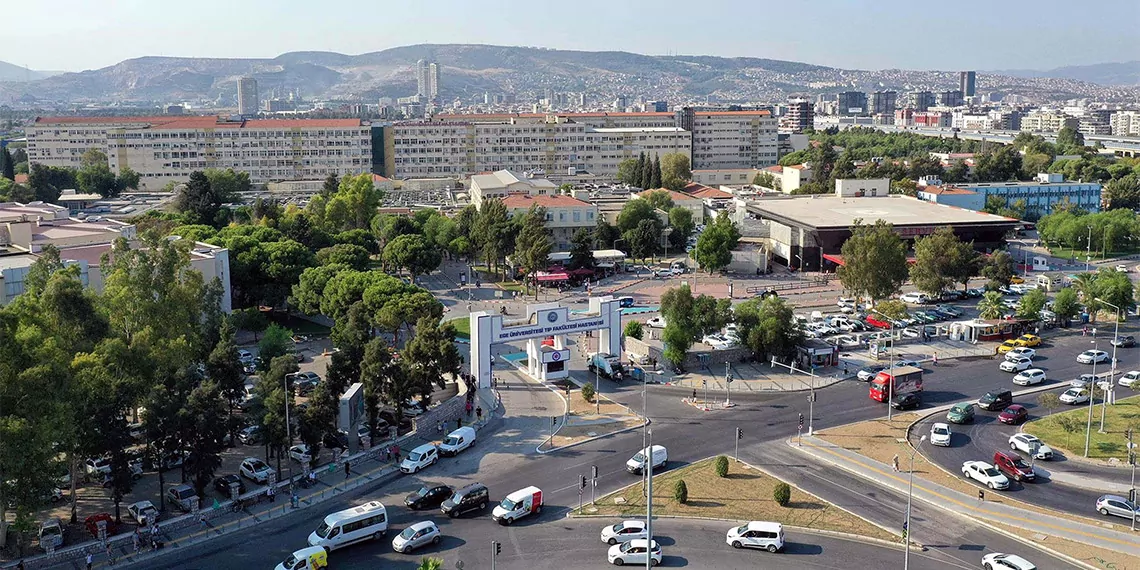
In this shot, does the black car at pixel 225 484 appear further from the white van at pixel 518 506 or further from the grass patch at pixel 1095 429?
the grass patch at pixel 1095 429

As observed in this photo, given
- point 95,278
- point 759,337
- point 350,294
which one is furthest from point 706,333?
point 95,278

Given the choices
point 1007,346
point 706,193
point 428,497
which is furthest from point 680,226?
point 428,497

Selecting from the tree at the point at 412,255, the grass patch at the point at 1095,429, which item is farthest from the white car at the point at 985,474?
the tree at the point at 412,255

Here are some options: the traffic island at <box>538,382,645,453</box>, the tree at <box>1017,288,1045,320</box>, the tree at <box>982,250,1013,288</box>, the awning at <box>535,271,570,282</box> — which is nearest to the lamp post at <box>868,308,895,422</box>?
the tree at <box>1017,288,1045,320</box>

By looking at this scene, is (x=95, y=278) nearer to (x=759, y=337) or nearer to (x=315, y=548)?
(x=315, y=548)

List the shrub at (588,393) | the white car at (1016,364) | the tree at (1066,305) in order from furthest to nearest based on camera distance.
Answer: the tree at (1066,305), the white car at (1016,364), the shrub at (588,393)

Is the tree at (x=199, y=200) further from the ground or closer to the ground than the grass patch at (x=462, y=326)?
further from the ground

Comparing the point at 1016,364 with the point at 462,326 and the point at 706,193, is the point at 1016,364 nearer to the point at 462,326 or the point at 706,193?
the point at 462,326
